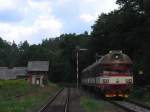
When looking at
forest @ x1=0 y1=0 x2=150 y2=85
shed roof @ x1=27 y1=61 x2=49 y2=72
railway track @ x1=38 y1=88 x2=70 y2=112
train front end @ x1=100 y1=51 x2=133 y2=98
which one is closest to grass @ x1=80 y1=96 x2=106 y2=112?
railway track @ x1=38 y1=88 x2=70 y2=112

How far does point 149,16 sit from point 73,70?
80124mm

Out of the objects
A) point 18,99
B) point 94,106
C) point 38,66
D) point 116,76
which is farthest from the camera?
point 38,66

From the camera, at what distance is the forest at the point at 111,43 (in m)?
63.3

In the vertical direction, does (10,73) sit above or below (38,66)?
below

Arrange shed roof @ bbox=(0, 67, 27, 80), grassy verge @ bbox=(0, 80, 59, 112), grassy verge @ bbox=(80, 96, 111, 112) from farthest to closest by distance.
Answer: shed roof @ bbox=(0, 67, 27, 80), grassy verge @ bbox=(0, 80, 59, 112), grassy verge @ bbox=(80, 96, 111, 112)

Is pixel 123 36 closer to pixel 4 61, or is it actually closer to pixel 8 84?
pixel 8 84

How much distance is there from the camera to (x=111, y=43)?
275ft

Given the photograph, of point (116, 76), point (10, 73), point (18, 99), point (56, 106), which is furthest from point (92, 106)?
point (10, 73)

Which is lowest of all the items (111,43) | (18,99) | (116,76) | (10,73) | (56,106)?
(56,106)

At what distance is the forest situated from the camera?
6331cm

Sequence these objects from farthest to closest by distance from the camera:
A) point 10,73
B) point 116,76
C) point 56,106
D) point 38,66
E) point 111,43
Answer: point 38,66 → point 10,73 → point 111,43 → point 116,76 → point 56,106

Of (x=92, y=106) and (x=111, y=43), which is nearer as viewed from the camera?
(x=92, y=106)

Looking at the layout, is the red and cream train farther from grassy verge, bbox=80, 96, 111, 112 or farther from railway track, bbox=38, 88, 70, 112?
grassy verge, bbox=80, 96, 111, 112

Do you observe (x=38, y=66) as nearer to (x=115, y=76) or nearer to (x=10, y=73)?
(x=10, y=73)
